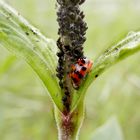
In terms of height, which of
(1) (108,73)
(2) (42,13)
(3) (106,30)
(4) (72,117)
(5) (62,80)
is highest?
(2) (42,13)

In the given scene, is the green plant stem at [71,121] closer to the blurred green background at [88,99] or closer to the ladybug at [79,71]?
the ladybug at [79,71]

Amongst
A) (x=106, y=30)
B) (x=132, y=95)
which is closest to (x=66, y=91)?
(x=132, y=95)

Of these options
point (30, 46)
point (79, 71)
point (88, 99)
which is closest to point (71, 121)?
point (79, 71)

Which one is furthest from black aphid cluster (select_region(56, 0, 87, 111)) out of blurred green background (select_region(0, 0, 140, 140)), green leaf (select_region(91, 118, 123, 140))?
blurred green background (select_region(0, 0, 140, 140))

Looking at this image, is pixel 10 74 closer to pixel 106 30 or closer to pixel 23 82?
pixel 23 82

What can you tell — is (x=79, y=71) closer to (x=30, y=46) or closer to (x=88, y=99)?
(x=30, y=46)
